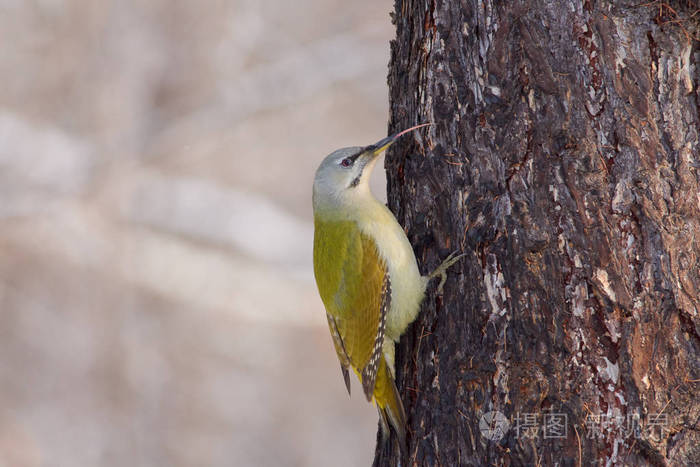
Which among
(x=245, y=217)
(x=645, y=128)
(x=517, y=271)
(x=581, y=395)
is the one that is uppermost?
(x=245, y=217)

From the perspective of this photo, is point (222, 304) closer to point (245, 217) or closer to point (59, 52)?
point (245, 217)

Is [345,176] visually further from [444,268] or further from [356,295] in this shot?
[444,268]

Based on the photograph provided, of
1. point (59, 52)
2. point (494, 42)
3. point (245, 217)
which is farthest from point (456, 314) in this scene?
point (59, 52)

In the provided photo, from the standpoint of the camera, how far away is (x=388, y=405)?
10.2 ft

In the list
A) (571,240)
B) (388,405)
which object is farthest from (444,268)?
(388,405)

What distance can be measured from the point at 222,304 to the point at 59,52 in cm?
376

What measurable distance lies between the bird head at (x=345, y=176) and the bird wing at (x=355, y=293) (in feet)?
0.47

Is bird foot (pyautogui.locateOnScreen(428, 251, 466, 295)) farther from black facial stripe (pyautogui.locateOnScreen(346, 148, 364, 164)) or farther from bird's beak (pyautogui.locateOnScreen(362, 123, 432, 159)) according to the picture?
black facial stripe (pyautogui.locateOnScreen(346, 148, 364, 164))

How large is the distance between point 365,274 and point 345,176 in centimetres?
54

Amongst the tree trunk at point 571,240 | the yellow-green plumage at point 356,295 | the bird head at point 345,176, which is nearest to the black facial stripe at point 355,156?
the bird head at point 345,176

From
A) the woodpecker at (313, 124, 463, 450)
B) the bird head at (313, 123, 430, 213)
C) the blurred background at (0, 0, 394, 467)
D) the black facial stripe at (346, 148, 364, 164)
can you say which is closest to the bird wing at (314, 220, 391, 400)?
the woodpecker at (313, 124, 463, 450)

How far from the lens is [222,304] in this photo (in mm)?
9984

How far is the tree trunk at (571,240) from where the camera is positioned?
7.95 feet

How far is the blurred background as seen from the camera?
9094mm
